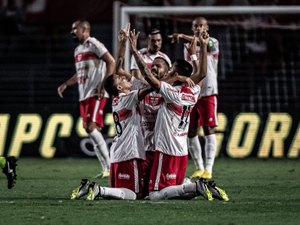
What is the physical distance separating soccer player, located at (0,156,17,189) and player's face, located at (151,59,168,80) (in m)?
2.07

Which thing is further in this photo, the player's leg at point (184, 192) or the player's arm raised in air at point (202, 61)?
the player's arm raised in air at point (202, 61)

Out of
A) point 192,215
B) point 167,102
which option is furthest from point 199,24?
point 192,215

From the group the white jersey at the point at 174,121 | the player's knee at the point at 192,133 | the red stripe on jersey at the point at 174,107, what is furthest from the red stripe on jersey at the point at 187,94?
the player's knee at the point at 192,133

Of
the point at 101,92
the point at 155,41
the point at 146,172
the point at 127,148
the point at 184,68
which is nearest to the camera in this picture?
the point at 127,148

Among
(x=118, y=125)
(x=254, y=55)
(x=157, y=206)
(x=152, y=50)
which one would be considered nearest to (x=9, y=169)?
(x=118, y=125)

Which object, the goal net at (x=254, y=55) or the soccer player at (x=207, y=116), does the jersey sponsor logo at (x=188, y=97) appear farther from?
the goal net at (x=254, y=55)

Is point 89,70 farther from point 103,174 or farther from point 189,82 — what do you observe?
point 189,82

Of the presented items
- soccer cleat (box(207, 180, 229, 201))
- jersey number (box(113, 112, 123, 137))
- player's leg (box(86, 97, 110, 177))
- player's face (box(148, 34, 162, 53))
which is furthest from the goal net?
soccer cleat (box(207, 180, 229, 201))

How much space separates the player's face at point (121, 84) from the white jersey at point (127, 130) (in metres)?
0.15

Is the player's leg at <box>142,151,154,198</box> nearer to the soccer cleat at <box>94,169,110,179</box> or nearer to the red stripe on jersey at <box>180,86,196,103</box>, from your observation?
the red stripe on jersey at <box>180,86,196,103</box>

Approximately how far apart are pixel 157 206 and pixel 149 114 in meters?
1.44

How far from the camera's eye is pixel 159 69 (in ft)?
35.7

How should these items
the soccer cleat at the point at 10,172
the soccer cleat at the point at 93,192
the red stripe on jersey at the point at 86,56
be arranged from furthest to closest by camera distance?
the red stripe on jersey at the point at 86,56, the soccer cleat at the point at 10,172, the soccer cleat at the point at 93,192

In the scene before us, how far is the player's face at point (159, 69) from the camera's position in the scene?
35.7 feet
